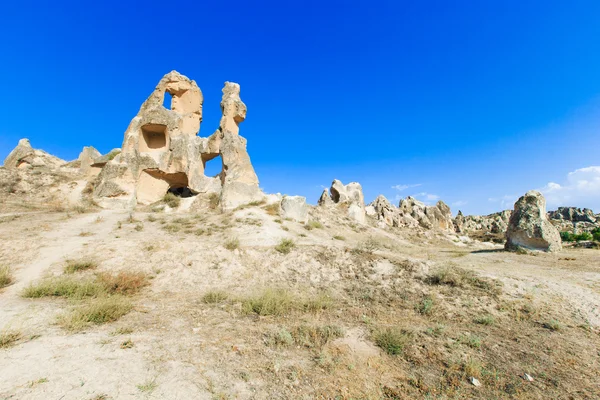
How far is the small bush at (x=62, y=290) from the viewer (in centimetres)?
521

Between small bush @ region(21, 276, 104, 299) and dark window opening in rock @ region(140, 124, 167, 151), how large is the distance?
49.1 feet

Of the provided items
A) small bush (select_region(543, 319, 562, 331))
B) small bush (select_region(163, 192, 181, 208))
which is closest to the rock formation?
small bush (select_region(163, 192, 181, 208))

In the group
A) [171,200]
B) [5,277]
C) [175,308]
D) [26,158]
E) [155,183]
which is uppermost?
[26,158]

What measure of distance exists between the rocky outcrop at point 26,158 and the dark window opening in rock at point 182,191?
481 inches

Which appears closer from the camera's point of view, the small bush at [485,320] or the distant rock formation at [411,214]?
the small bush at [485,320]

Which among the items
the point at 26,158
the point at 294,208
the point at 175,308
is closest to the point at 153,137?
the point at 294,208

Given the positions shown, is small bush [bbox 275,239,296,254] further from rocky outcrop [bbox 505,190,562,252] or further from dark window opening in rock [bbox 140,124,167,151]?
dark window opening in rock [bbox 140,124,167,151]

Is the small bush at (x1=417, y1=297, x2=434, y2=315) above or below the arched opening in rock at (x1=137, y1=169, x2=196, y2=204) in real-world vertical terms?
below

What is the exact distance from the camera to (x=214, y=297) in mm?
5684

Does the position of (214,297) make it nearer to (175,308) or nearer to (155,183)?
(175,308)

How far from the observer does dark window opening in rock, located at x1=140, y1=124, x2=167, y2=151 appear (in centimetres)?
1869

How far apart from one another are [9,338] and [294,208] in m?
12.3

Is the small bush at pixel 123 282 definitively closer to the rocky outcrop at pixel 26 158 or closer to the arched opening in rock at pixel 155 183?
the arched opening in rock at pixel 155 183

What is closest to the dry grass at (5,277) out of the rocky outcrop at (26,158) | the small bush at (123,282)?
the small bush at (123,282)
